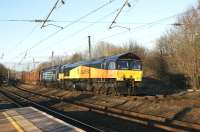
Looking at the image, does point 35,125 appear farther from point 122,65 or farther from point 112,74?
point 122,65

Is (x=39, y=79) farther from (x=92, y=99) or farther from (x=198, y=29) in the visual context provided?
(x=92, y=99)

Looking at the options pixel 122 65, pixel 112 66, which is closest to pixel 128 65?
pixel 122 65

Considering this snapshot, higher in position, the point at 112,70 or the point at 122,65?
the point at 122,65

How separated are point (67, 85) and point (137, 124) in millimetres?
29669

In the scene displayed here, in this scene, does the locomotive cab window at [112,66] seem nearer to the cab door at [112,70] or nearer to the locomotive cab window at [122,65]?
the cab door at [112,70]

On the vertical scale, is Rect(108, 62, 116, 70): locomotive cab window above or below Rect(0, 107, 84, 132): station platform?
above

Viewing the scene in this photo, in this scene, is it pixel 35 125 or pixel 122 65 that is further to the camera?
pixel 122 65

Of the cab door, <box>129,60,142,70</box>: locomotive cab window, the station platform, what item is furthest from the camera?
<box>129,60,142,70</box>: locomotive cab window

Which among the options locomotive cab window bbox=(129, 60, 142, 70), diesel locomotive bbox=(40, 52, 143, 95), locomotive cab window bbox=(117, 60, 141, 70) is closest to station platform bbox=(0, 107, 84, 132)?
diesel locomotive bbox=(40, 52, 143, 95)

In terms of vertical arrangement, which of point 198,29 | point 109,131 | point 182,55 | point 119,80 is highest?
point 198,29

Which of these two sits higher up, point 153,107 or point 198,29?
point 198,29

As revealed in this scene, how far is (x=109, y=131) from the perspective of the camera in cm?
1392

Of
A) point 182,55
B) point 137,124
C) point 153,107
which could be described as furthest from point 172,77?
point 137,124

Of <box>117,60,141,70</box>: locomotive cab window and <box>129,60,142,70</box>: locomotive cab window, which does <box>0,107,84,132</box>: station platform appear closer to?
<box>117,60,141,70</box>: locomotive cab window
